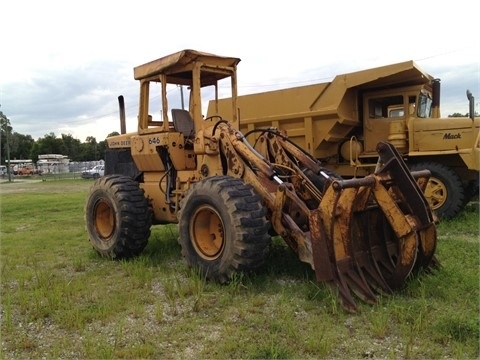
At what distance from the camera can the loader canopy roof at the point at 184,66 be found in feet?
20.5

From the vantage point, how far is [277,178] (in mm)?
5211

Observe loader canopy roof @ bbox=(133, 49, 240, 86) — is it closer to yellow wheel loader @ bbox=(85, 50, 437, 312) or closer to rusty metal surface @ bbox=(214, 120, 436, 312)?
yellow wheel loader @ bbox=(85, 50, 437, 312)

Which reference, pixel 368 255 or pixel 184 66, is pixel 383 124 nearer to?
pixel 184 66

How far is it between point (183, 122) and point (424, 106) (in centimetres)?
633

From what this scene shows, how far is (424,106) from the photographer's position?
35.4ft

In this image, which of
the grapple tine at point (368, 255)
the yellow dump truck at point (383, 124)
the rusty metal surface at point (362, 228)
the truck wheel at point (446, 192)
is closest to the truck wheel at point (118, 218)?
the rusty metal surface at point (362, 228)

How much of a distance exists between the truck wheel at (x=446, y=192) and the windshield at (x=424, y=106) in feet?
5.17

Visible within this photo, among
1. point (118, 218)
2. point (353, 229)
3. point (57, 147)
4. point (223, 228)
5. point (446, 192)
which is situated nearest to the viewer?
point (353, 229)

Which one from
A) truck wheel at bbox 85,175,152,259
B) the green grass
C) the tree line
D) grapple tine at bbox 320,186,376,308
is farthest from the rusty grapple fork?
the tree line

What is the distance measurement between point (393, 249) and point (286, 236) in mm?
1125

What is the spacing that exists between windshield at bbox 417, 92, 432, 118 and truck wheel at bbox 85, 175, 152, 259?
268 inches

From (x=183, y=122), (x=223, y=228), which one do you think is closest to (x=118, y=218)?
(x=183, y=122)

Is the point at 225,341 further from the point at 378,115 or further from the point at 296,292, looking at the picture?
the point at 378,115

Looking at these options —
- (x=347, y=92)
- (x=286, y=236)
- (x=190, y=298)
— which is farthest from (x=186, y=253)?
(x=347, y=92)
